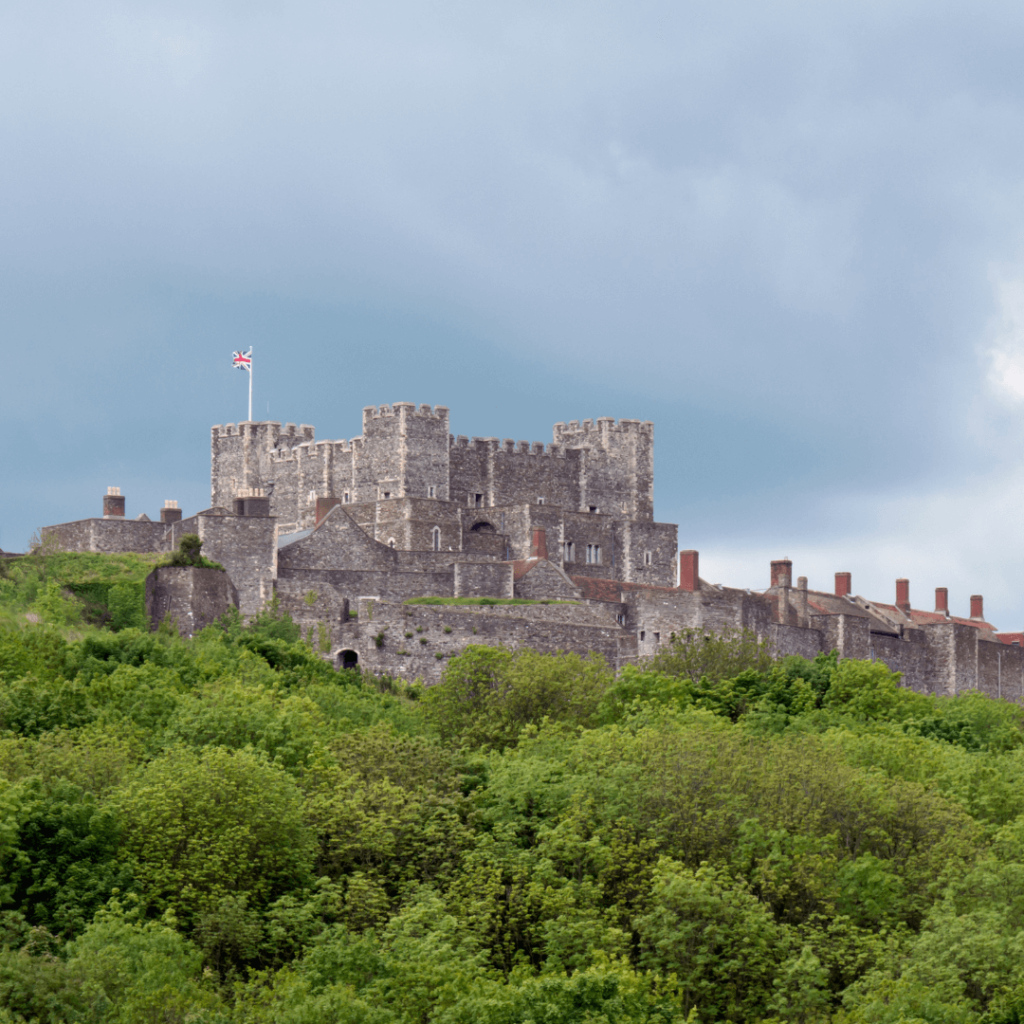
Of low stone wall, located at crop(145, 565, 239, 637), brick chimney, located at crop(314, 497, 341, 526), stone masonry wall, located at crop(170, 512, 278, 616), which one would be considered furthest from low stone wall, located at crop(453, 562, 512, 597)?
low stone wall, located at crop(145, 565, 239, 637)

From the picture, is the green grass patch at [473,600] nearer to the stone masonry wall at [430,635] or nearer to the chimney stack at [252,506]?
the stone masonry wall at [430,635]

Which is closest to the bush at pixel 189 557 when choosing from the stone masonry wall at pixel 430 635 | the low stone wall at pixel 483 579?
the stone masonry wall at pixel 430 635

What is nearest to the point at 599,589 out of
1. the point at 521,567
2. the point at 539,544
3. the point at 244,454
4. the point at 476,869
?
the point at 539,544

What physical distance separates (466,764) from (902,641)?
44.1 meters

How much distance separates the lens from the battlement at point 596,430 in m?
99.8

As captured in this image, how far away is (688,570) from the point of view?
87.4 meters

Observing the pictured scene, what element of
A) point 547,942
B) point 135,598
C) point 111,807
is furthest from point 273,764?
point 135,598

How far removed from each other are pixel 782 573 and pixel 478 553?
14.4 meters

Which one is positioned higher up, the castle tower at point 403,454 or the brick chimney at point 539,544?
the castle tower at point 403,454

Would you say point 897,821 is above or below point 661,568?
below

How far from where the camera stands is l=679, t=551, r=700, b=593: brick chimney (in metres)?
87.2

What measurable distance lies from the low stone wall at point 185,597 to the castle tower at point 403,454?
19.9 metres

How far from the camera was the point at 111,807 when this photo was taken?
149 feet

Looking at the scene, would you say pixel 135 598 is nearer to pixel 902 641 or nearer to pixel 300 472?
pixel 300 472
